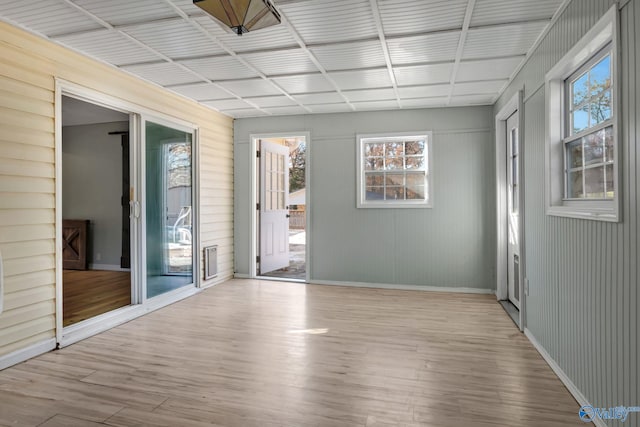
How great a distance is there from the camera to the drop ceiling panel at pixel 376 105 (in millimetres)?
5254

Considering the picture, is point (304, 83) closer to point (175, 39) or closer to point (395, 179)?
point (175, 39)

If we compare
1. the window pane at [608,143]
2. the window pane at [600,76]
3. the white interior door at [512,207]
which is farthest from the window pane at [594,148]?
the white interior door at [512,207]

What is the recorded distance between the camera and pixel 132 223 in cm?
425

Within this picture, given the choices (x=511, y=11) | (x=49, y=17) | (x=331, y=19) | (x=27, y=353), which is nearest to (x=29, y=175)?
(x=49, y=17)

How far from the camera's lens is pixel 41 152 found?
3.14m

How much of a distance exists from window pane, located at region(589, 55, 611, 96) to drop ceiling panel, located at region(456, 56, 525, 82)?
1.34 metres

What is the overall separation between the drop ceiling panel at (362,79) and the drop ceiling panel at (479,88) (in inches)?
33.5

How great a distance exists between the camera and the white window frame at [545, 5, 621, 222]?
6.36 ft

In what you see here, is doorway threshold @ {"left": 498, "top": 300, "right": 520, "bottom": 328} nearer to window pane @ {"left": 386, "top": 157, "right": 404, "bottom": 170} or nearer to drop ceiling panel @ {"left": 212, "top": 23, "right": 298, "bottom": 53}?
window pane @ {"left": 386, "top": 157, "right": 404, "bottom": 170}

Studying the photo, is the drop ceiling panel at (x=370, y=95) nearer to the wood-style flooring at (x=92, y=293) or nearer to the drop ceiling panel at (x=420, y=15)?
the drop ceiling panel at (x=420, y=15)

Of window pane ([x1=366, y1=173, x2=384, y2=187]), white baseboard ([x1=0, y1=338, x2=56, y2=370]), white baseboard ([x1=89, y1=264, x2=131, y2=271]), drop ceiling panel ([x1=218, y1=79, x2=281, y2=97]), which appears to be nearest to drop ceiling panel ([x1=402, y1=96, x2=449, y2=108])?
window pane ([x1=366, y1=173, x2=384, y2=187])

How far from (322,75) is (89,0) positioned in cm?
219

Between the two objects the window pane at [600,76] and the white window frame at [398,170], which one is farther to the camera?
the white window frame at [398,170]

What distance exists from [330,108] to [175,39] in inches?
107
